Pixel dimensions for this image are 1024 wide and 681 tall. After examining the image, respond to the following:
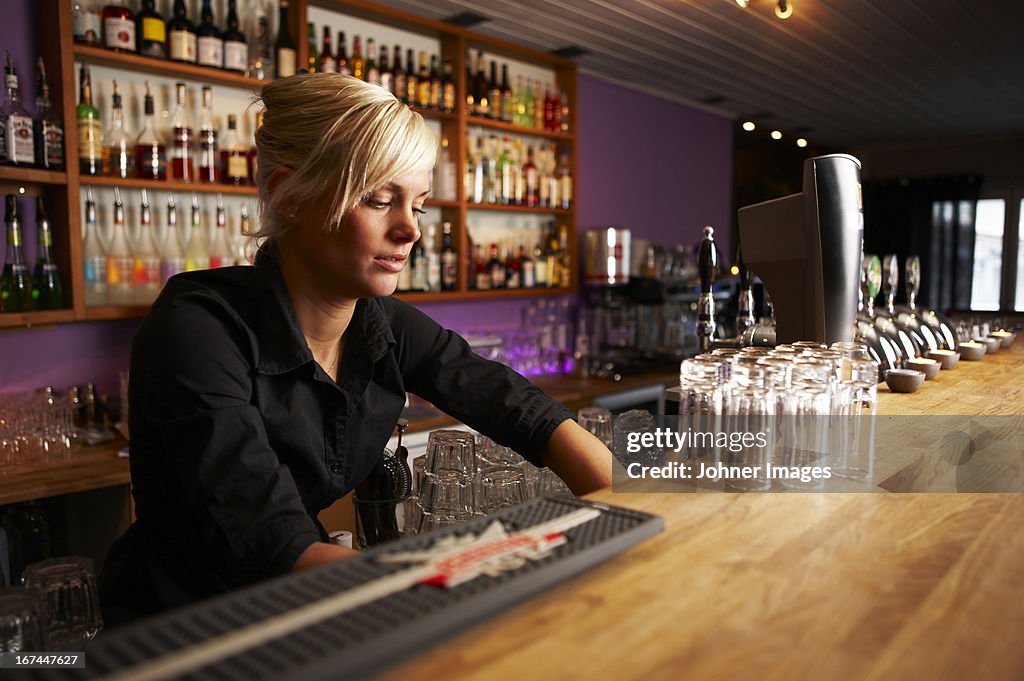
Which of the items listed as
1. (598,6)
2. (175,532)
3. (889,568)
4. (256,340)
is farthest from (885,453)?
(598,6)

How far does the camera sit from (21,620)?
1.00m

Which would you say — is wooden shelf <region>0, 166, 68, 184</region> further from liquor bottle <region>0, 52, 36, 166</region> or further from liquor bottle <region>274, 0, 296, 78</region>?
→ liquor bottle <region>274, 0, 296, 78</region>

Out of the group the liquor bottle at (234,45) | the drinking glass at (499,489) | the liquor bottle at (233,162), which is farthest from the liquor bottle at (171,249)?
the drinking glass at (499,489)

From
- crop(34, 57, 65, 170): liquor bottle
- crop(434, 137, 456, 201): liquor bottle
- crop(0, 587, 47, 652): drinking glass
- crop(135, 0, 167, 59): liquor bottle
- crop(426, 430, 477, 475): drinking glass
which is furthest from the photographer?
crop(434, 137, 456, 201): liquor bottle

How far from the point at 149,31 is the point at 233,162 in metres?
0.54

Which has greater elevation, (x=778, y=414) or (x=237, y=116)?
(x=237, y=116)

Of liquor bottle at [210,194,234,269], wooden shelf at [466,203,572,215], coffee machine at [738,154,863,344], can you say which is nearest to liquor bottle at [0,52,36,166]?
liquor bottle at [210,194,234,269]

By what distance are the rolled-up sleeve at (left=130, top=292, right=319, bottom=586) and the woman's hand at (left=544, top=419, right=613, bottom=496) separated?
0.50 meters

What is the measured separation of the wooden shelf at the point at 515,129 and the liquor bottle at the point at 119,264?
1730 millimetres

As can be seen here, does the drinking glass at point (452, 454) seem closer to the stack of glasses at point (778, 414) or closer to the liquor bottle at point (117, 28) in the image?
the stack of glasses at point (778, 414)

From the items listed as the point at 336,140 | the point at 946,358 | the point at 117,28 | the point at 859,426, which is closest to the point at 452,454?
the point at 336,140

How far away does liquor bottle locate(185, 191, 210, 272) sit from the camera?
10.1ft

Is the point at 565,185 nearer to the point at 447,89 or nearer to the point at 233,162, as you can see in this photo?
the point at 447,89

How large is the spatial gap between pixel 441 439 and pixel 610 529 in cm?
61
